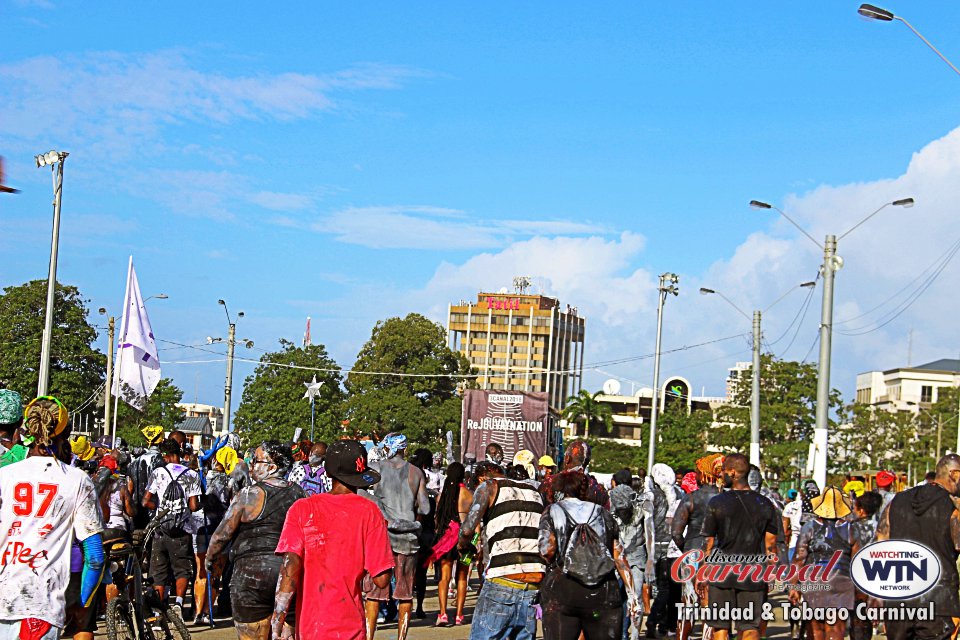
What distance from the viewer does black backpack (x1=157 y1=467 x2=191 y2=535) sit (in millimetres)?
12383

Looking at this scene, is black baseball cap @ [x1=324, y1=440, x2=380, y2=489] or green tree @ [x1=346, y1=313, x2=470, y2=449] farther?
green tree @ [x1=346, y1=313, x2=470, y2=449]

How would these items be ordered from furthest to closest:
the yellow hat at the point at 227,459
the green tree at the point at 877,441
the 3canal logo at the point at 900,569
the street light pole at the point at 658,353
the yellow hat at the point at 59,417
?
the green tree at the point at 877,441 → the street light pole at the point at 658,353 → the yellow hat at the point at 227,459 → the 3canal logo at the point at 900,569 → the yellow hat at the point at 59,417

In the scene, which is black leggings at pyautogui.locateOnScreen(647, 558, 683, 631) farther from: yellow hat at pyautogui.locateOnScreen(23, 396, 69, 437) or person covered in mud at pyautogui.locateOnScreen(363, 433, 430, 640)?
yellow hat at pyautogui.locateOnScreen(23, 396, 69, 437)

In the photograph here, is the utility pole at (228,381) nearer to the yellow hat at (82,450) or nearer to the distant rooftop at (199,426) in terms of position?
the distant rooftop at (199,426)

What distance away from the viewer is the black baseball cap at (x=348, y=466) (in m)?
6.14

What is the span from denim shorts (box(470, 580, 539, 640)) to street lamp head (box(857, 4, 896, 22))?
1516cm

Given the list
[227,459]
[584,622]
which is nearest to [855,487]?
[227,459]

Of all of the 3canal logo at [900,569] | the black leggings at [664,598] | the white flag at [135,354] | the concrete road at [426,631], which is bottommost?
the concrete road at [426,631]

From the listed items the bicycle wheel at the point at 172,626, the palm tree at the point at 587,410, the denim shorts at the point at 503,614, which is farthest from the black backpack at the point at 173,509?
the palm tree at the point at 587,410

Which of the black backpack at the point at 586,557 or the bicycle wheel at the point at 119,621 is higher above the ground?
the black backpack at the point at 586,557

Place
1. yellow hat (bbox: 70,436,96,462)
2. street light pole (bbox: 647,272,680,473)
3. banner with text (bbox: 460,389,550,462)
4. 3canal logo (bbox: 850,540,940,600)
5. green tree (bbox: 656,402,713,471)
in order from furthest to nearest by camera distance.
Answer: green tree (bbox: 656,402,713,471), street light pole (bbox: 647,272,680,473), banner with text (bbox: 460,389,550,462), yellow hat (bbox: 70,436,96,462), 3canal logo (bbox: 850,540,940,600)

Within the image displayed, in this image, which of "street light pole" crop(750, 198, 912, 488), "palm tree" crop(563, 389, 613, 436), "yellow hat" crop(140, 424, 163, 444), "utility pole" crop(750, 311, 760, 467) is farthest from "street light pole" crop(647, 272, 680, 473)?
"palm tree" crop(563, 389, 613, 436)

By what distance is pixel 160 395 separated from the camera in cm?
7025

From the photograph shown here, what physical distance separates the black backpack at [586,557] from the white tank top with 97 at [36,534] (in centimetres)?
295
